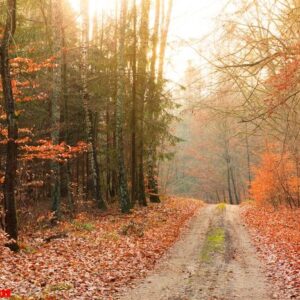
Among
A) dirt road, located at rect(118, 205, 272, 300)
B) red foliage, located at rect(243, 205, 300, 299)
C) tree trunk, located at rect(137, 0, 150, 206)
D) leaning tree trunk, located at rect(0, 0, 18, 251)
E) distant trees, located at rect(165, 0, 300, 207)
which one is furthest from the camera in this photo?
tree trunk, located at rect(137, 0, 150, 206)

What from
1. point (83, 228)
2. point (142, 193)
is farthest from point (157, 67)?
point (83, 228)

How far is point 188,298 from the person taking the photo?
8266 millimetres

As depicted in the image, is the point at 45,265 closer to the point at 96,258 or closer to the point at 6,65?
the point at 96,258

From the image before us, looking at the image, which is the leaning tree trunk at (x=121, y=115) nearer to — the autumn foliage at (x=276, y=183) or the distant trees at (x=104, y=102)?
the distant trees at (x=104, y=102)

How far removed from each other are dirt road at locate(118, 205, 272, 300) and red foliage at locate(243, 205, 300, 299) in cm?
37

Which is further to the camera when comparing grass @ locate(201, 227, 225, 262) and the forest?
grass @ locate(201, 227, 225, 262)

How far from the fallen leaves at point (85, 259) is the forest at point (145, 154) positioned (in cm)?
5

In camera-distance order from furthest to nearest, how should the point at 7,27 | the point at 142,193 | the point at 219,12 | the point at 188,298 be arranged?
the point at 142,193
the point at 7,27
the point at 219,12
the point at 188,298

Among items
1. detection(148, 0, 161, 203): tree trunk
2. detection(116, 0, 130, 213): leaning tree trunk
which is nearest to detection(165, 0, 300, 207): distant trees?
detection(148, 0, 161, 203): tree trunk

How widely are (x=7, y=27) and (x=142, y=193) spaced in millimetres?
14486

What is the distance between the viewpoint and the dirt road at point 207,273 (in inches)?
338

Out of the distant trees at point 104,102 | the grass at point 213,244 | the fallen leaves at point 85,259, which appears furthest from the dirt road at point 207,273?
the distant trees at point 104,102

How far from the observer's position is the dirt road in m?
8.59

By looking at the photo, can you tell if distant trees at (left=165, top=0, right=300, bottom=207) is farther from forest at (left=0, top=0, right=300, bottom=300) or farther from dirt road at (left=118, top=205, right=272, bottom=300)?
dirt road at (left=118, top=205, right=272, bottom=300)
